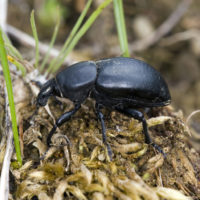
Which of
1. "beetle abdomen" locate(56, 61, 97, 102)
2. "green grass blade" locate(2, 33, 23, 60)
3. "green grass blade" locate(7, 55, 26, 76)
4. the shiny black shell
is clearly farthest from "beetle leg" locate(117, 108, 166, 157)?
"green grass blade" locate(2, 33, 23, 60)

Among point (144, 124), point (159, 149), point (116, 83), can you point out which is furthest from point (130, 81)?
point (159, 149)

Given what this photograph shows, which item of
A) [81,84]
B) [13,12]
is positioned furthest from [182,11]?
[81,84]

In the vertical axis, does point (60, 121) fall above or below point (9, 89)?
below

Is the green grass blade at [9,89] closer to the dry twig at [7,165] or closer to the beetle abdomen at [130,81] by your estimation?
the dry twig at [7,165]

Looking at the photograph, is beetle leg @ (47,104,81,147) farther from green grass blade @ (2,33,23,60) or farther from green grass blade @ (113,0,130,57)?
green grass blade @ (113,0,130,57)

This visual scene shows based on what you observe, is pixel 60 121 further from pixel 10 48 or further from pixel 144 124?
pixel 10 48

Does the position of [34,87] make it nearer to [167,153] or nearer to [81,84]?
[81,84]
